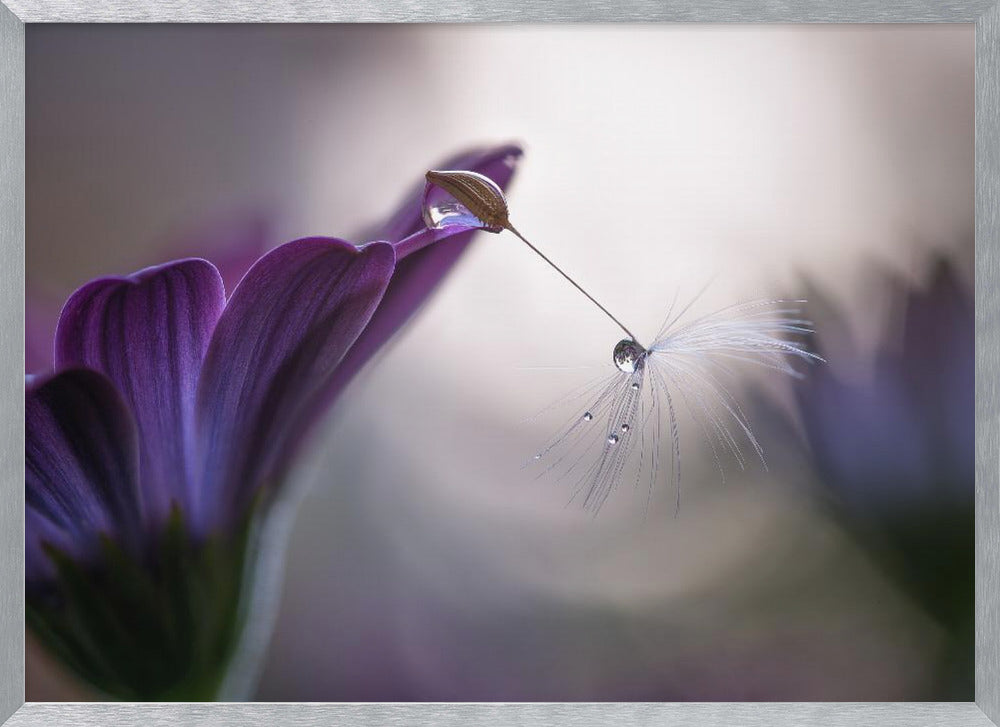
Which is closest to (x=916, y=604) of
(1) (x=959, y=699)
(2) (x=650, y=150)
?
(1) (x=959, y=699)

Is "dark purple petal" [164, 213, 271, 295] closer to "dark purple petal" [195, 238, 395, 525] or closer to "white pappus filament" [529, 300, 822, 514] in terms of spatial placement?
"dark purple petal" [195, 238, 395, 525]

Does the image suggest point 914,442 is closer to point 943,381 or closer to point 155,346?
point 943,381

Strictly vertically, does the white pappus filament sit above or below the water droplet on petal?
below

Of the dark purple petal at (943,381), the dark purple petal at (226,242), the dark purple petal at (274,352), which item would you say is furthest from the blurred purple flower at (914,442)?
the dark purple petal at (226,242)

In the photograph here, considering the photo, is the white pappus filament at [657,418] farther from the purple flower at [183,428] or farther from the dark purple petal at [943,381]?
the purple flower at [183,428]

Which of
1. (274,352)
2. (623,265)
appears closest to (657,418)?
(623,265)

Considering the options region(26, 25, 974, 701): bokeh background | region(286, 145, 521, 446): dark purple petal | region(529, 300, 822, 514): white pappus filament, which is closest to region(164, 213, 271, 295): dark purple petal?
region(26, 25, 974, 701): bokeh background
